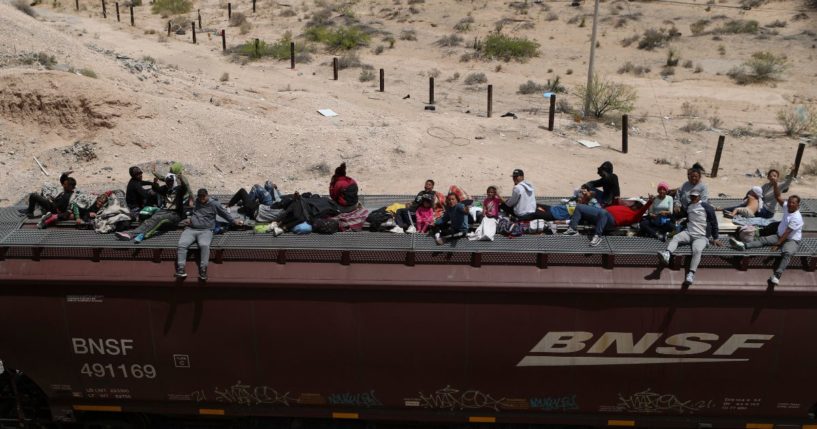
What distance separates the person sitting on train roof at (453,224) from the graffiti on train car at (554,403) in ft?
6.42

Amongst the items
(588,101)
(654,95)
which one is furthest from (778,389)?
(654,95)

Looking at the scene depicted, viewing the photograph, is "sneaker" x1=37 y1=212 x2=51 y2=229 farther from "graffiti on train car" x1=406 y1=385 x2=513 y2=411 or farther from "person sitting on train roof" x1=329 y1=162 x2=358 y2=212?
"graffiti on train car" x1=406 y1=385 x2=513 y2=411

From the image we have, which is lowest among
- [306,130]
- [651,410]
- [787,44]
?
[651,410]

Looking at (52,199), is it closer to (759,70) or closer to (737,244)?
(737,244)

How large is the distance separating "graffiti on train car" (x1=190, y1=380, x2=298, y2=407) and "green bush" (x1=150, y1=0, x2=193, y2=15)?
40060 millimetres

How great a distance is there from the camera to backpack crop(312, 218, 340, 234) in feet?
24.3

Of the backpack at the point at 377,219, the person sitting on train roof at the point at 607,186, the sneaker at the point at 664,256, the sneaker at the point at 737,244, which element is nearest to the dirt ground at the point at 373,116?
the person sitting on train roof at the point at 607,186

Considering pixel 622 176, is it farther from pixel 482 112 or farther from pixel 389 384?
pixel 389 384

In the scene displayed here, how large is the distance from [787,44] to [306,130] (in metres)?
27.4

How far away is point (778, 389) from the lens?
6.96 m

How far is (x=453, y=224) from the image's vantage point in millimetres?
7195

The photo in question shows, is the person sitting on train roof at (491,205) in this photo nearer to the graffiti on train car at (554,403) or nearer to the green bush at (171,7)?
the graffiti on train car at (554,403)

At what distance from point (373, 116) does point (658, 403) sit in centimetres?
1681

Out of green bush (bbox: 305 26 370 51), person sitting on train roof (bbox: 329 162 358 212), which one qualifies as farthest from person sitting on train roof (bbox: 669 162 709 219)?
green bush (bbox: 305 26 370 51)
